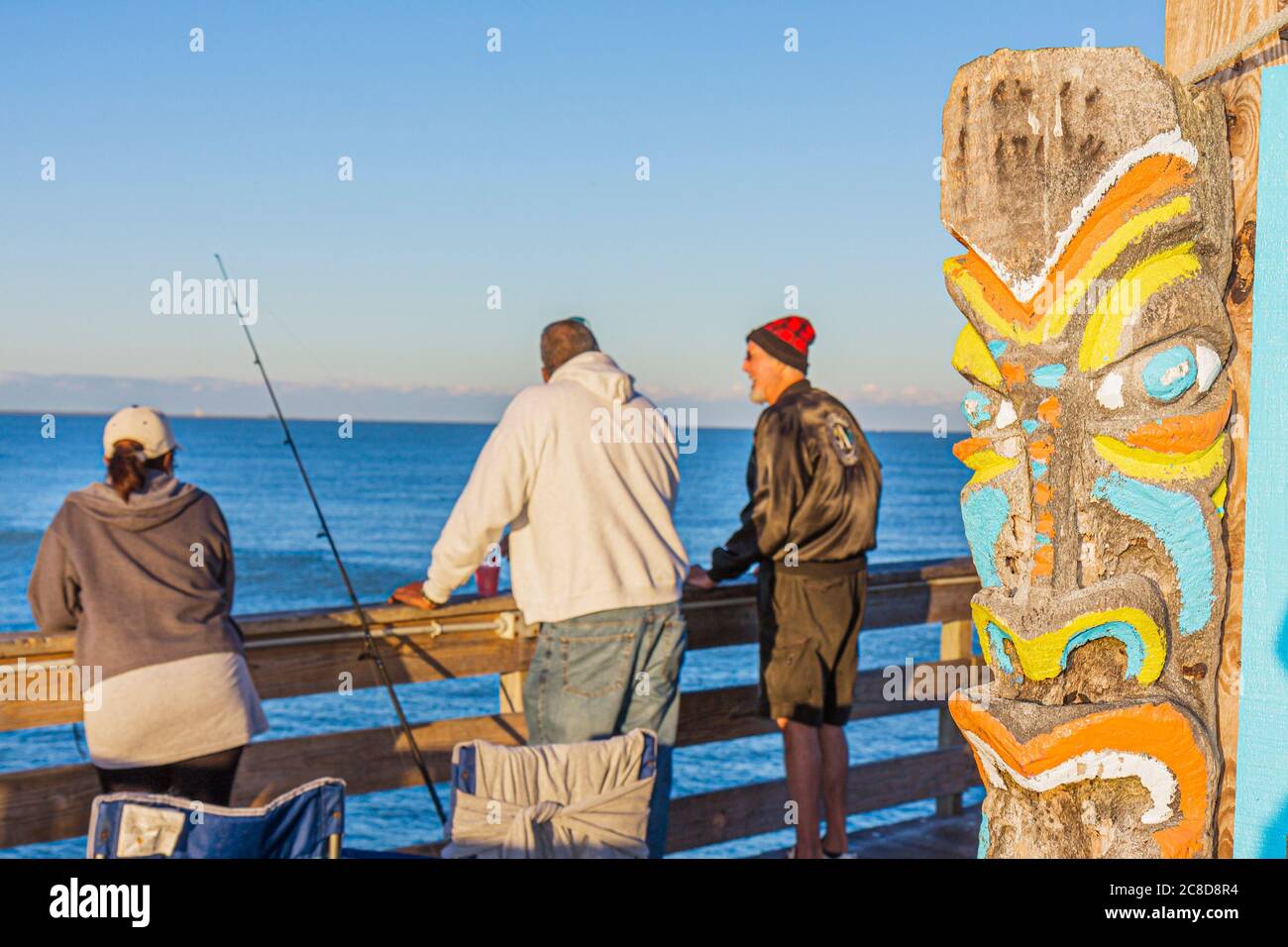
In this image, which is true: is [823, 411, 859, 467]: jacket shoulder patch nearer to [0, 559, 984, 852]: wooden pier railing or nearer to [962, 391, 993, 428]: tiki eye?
[0, 559, 984, 852]: wooden pier railing

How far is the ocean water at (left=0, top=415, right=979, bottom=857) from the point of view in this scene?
16.2m

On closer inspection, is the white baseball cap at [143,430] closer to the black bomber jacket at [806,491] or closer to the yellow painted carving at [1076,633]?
the black bomber jacket at [806,491]

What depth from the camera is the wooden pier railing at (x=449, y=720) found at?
11.6ft

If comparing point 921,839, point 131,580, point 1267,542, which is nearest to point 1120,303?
point 1267,542

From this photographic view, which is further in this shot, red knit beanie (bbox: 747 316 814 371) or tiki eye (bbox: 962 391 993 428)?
red knit beanie (bbox: 747 316 814 371)

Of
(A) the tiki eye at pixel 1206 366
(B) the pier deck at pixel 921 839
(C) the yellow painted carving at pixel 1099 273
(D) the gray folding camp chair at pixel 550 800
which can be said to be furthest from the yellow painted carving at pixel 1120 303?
(B) the pier deck at pixel 921 839

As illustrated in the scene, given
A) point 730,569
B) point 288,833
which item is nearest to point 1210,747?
point 288,833

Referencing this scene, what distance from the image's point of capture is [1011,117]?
2143 mm

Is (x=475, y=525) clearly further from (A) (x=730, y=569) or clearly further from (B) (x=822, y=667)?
(B) (x=822, y=667)

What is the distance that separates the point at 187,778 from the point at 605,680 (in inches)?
47.2

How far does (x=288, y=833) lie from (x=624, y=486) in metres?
1.59

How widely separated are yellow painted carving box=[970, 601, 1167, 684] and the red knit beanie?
244 centimetres

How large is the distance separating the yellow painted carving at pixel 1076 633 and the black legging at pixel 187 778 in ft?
7.64

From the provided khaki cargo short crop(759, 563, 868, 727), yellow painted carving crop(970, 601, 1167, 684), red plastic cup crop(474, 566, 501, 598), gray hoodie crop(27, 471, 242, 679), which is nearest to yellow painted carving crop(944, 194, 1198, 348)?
yellow painted carving crop(970, 601, 1167, 684)
